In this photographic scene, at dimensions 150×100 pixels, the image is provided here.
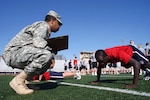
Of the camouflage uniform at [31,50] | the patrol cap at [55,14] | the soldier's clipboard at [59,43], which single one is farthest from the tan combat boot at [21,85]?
the patrol cap at [55,14]

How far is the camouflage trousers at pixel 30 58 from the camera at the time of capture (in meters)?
4.56

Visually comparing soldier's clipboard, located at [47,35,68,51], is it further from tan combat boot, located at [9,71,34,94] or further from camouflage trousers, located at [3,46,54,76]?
tan combat boot, located at [9,71,34,94]

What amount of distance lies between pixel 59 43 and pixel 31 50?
0.74 m

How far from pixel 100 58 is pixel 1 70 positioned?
24.9 meters

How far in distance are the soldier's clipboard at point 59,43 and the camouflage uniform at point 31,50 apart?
22 centimetres

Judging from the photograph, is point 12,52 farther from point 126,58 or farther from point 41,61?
point 126,58

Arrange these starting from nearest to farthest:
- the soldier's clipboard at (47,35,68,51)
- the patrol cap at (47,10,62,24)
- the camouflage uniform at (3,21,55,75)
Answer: the camouflage uniform at (3,21,55,75)
the soldier's clipboard at (47,35,68,51)
the patrol cap at (47,10,62,24)

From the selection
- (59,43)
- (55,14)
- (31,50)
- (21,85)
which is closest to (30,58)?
(31,50)

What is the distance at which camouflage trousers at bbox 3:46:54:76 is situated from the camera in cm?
456

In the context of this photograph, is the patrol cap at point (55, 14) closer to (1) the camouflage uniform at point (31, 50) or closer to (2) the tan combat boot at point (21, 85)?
(1) the camouflage uniform at point (31, 50)

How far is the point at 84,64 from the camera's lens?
27641 millimetres

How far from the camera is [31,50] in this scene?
15.2ft

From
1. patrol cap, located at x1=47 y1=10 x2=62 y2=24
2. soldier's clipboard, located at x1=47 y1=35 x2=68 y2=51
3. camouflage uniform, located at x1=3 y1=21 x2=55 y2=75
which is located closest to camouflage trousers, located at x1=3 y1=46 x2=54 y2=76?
camouflage uniform, located at x1=3 y1=21 x2=55 y2=75

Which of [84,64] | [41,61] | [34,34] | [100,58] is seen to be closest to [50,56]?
[41,61]
